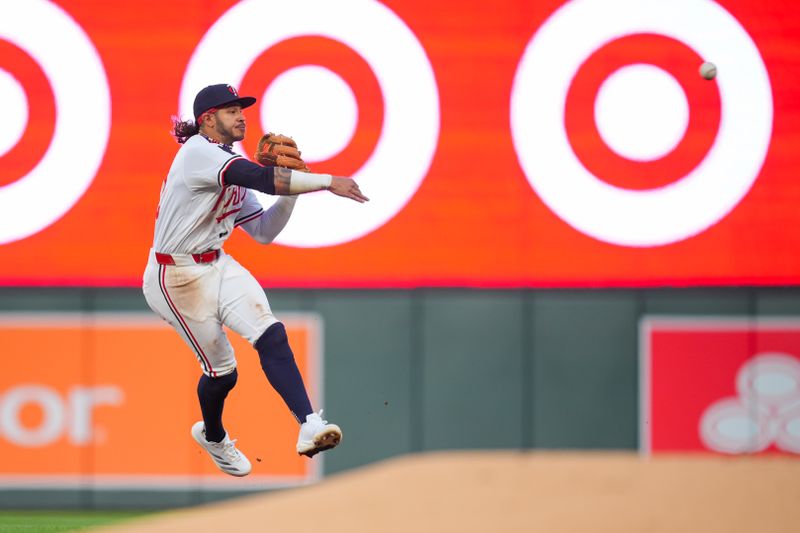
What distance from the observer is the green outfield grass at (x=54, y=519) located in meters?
8.00

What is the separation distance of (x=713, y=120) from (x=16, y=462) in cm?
478

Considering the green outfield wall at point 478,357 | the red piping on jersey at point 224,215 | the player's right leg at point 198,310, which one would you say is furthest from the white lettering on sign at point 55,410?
the red piping on jersey at point 224,215

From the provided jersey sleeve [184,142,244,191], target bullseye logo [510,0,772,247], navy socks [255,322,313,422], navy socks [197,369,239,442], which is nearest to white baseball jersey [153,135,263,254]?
jersey sleeve [184,142,244,191]

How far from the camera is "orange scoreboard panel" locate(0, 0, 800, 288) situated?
8672 millimetres

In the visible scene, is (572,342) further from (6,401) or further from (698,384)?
(6,401)

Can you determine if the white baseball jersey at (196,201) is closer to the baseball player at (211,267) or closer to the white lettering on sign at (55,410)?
the baseball player at (211,267)

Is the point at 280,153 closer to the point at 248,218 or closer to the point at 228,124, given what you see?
the point at 228,124

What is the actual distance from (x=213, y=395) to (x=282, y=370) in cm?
54

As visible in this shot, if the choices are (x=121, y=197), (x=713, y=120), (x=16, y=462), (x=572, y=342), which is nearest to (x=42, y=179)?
(x=121, y=197)

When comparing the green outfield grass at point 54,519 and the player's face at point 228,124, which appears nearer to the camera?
the player's face at point 228,124

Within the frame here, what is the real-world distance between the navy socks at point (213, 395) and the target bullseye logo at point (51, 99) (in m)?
2.18

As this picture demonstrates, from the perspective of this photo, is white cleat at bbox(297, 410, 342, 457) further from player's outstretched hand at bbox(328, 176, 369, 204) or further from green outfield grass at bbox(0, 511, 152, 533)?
green outfield grass at bbox(0, 511, 152, 533)

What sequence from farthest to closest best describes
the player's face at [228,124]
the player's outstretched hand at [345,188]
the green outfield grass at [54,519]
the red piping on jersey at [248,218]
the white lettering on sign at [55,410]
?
1. the white lettering on sign at [55,410]
2. the green outfield grass at [54,519]
3. the red piping on jersey at [248,218]
4. the player's face at [228,124]
5. the player's outstretched hand at [345,188]

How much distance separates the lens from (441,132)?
345 inches
